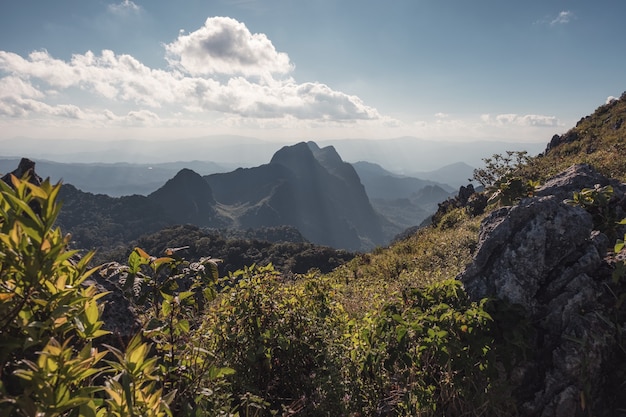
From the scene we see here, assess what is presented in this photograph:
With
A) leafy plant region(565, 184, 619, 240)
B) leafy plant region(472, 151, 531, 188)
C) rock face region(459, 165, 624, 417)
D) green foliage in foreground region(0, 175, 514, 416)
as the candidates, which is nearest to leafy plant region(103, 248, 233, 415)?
green foliage in foreground region(0, 175, 514, 416)

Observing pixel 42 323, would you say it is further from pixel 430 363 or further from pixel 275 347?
pixel 430 363

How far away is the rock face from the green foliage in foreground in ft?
1.72

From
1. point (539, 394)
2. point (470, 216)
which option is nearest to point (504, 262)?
point (539, 394)

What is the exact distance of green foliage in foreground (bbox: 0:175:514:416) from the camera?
Answer: 170 centimetres

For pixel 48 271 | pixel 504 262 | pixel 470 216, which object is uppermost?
pixel 48 271

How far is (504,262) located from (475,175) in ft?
77.3

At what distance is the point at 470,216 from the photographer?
69.4ft

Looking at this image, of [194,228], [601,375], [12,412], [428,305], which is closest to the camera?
[12,412]

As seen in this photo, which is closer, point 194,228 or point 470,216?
point 470,216

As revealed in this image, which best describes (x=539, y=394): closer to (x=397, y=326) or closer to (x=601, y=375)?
(x=601, y=375)

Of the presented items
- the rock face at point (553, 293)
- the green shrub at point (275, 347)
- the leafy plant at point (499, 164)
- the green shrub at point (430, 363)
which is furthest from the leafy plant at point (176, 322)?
the leafy plant at point (499, 164)

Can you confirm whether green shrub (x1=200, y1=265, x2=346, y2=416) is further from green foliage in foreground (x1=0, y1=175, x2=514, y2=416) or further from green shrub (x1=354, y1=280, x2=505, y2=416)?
green shrub (x1=354, y1=280, x2=505, y2=416)

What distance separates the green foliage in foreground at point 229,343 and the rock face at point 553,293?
1.72ft

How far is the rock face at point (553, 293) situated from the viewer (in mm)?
3689
